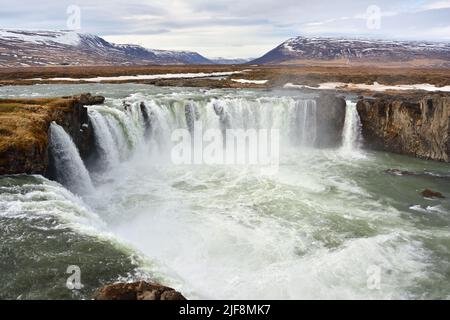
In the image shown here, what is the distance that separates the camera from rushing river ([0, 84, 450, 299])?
463 inches

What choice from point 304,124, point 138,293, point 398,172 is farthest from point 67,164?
point 304,124

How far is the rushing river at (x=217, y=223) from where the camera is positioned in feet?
38.5

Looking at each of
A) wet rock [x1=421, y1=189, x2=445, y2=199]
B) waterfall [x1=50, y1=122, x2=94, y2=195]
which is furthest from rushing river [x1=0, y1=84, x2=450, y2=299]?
wet rock [x1=421, y1=189, x2=445, y2=199]

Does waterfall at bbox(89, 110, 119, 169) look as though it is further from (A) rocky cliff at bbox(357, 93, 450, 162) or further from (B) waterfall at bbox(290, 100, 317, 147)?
(A) rocky cliff at bbox(357, 93, 450, 162)

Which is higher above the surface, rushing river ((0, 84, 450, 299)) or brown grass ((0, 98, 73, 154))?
brown grass ((0, 98, 73, 154))

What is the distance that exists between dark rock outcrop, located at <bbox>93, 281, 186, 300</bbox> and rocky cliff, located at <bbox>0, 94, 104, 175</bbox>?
1061 centimetres

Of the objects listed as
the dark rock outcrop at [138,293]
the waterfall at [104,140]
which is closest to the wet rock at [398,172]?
the waterfall at [104,140]

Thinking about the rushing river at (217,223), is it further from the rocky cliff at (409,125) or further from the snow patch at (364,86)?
the snow patch at (364,86)

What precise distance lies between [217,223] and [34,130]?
10.1 m

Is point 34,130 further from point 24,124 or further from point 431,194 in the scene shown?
point 431,194

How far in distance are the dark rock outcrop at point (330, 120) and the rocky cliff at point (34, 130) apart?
845 inches

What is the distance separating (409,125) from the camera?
114 ft

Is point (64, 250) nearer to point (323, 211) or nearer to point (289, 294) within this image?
point (289, 294)

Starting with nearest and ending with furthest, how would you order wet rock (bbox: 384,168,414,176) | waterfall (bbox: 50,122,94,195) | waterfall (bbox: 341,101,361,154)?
waterfall (bbox: 50,122,94,195) → wet rock (bbox: 384,168,414,176) → waterfall (bbox: 341,101,361,154)
